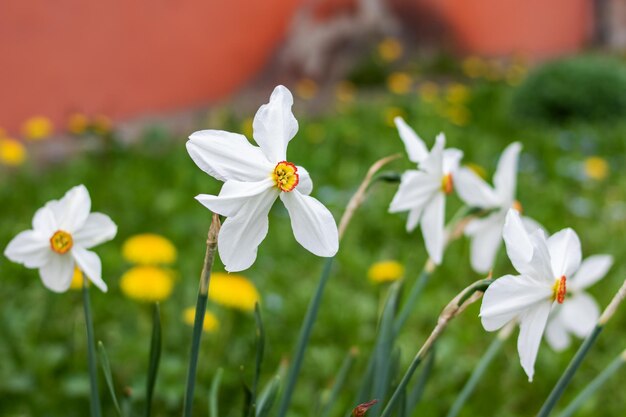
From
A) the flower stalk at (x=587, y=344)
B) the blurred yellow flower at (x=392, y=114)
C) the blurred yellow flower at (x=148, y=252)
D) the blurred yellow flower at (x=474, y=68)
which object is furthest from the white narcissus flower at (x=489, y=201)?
the blurred yellow flower at (x=474, y=68)

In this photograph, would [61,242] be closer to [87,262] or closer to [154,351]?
[87,262]

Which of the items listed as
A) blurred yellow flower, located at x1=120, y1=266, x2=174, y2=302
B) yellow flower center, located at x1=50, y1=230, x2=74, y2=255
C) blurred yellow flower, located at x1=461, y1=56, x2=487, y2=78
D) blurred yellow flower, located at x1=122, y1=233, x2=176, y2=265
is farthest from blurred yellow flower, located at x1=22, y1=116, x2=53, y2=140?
blurred yellow flower, located at x1=461, y1=56, x2=487, y2=78

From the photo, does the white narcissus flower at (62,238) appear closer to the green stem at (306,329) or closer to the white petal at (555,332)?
the green stem at (306,329)

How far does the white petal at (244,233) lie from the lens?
22.3 inches

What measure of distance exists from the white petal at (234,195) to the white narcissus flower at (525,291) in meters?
0.18

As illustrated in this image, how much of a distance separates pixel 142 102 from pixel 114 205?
46.1 inches

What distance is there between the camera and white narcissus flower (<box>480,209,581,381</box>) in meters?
0.58

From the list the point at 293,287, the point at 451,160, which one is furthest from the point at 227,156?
the point at 293,287

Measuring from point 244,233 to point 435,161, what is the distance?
0.90ft

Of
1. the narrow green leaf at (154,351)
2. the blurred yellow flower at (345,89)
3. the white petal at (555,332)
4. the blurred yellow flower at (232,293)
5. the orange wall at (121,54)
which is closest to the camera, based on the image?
the narrow green leaf at (154,351)

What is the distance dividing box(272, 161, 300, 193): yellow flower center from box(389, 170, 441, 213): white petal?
0.72ft

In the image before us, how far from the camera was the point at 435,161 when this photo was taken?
779 mm

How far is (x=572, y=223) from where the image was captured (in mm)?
2504

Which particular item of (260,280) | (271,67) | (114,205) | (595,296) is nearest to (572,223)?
(595,296)
